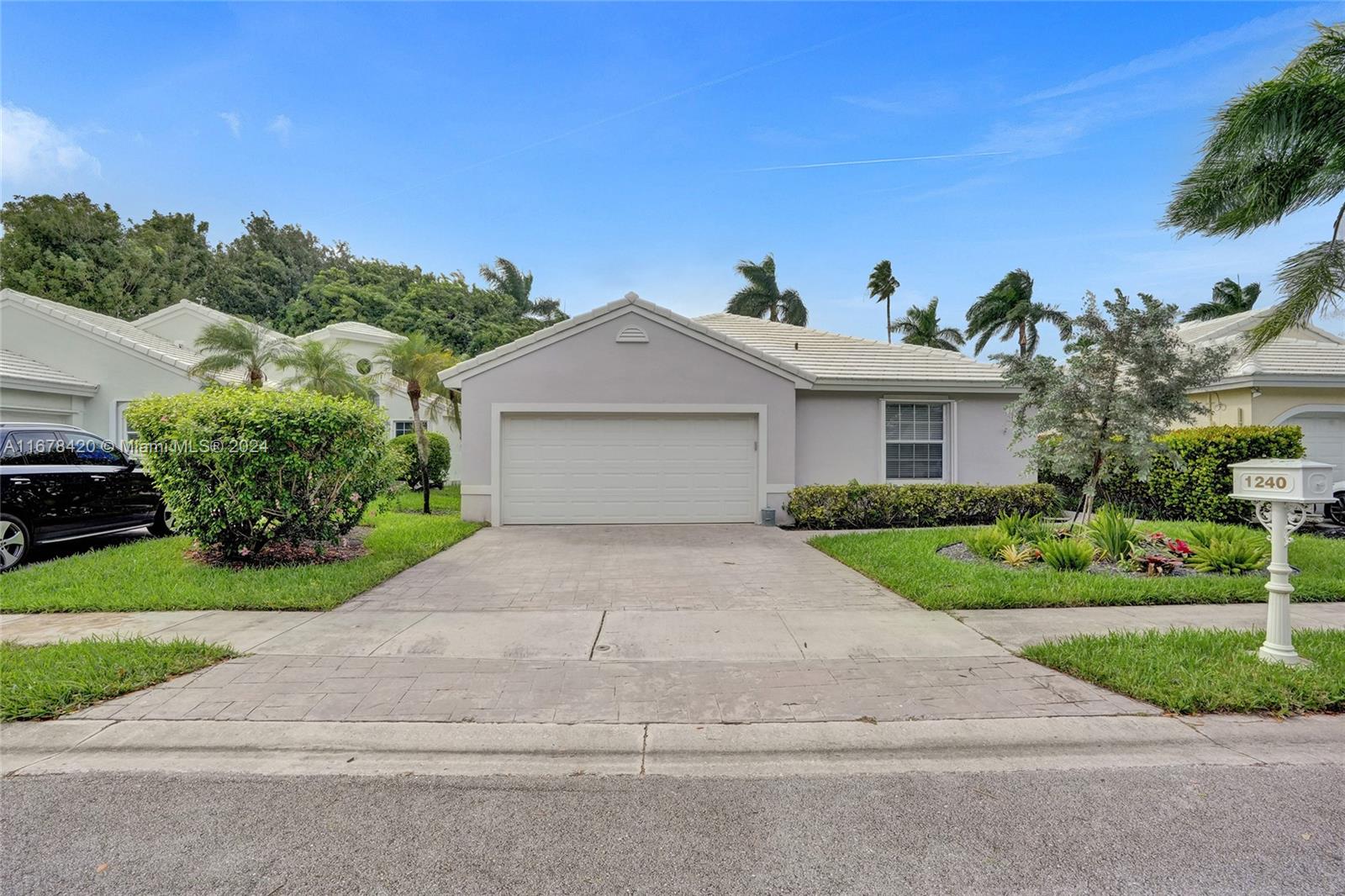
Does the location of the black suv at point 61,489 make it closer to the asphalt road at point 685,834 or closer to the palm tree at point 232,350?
the palm tree at point 232,350

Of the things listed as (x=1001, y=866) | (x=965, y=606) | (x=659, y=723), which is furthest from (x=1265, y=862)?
(x=965, y=606)

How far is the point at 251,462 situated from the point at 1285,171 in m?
14.9

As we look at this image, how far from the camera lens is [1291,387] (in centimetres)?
1248

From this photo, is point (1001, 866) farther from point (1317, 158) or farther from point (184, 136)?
point (184, 136)

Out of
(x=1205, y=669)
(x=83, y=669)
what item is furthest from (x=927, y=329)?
(x=83, y=669)

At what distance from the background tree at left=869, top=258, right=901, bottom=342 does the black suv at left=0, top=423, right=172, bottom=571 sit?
111 ft

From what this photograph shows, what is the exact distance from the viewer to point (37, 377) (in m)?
12.9

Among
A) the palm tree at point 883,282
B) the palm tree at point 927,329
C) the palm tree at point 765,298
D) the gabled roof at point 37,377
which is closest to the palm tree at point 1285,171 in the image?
the palm tree at point 765,298

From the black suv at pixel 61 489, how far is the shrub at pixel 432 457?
26.8ft

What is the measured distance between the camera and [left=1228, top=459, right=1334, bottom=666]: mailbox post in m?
4.12

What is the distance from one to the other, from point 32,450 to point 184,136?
376 inches

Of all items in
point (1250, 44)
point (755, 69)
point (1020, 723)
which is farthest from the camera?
point (755, 69)

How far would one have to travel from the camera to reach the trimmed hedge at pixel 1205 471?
10.6m

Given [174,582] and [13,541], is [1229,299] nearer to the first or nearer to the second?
[174,582]
